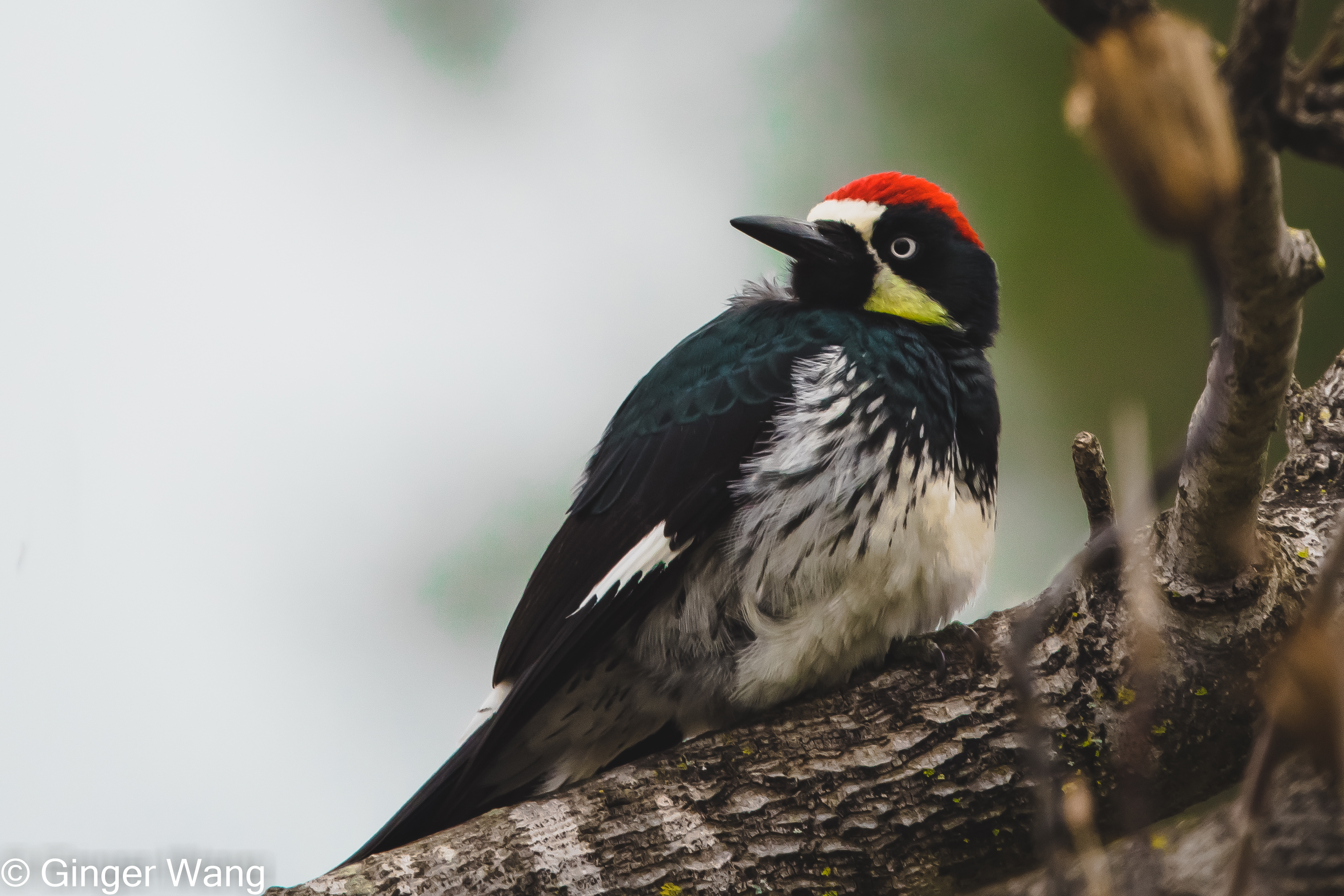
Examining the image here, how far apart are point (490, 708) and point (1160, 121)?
86.8 inches

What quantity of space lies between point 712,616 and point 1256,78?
5.44 ft

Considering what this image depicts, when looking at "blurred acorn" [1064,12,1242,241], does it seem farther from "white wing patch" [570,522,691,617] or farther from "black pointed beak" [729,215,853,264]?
"black pointed beak" [729,215,853,264]

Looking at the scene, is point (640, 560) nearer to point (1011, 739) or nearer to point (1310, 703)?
point (1011, 739)

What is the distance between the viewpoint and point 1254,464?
1.85 m

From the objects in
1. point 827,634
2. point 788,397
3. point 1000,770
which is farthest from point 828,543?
point 1000,770

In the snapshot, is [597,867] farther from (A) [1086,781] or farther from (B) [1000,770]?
(A) [1086,781]

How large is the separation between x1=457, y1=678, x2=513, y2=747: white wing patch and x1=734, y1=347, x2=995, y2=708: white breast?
574mm

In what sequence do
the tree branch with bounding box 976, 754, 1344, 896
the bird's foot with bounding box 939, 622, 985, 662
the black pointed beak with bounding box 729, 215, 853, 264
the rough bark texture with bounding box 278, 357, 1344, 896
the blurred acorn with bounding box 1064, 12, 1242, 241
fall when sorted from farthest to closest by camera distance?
the black pointed beak with bounding box 729, 215, 853, 264 → the bird's foot with bounding box 939, 622, 985, 662 → the rough bark texture with bounding box 278, 357, 1344, 896 → the tree branch with bounding box 976, 754, 1344, 896 → the blurred acorn with bounding box 1064, 12, 1242, 241

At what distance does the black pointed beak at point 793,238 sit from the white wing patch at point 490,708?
134 centimetres

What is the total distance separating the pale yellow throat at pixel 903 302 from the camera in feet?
10.00

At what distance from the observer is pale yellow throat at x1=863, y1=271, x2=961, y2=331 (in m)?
3.05

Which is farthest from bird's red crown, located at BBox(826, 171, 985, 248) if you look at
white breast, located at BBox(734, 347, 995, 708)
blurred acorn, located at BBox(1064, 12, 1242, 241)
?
blurred acorn, located at BBox(1064, 12, 1242, 241)

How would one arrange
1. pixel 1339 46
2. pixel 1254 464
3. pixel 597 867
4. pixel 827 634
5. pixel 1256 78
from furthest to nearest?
1. pixel 827 634
2. pixel 597 867
3. pixel 1254 464
4. pixel 1256 78
5. pixel 1339 46

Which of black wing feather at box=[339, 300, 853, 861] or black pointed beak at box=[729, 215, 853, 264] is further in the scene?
black pointed beak at box=[729, 215, 853, 264]
